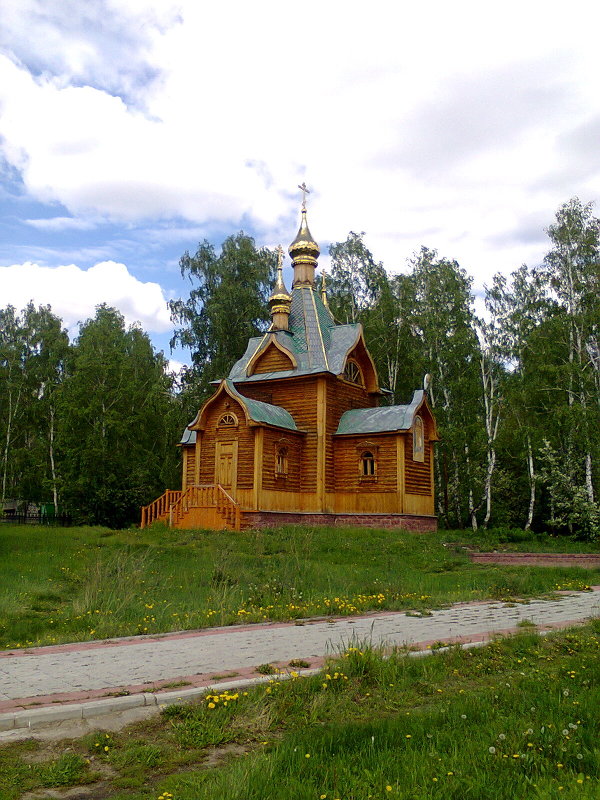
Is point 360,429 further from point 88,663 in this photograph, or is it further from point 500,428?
point 88,663

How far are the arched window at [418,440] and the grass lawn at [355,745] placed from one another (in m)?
18.7

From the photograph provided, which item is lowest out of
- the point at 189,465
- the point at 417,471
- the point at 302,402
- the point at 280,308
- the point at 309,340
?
the point at 417,471

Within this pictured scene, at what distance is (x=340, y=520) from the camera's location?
2370 cm

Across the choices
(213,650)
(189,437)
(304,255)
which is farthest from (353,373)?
(213,650)

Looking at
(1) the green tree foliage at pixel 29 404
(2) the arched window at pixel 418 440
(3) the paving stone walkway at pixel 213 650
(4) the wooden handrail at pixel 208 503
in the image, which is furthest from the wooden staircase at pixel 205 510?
(1) the green tree foliage at pixel 29 404

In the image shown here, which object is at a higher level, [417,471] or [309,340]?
[309,340]

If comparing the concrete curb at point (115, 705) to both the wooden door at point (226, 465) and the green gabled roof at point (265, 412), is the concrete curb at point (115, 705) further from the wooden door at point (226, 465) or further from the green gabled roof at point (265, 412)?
the wooden door at point (226, 465)

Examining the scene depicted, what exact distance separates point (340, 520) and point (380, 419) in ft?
11.8

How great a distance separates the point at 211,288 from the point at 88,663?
30.3 meters

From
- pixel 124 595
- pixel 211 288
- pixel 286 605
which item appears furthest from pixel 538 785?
pixel 211 288

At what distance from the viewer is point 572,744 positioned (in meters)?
3.79

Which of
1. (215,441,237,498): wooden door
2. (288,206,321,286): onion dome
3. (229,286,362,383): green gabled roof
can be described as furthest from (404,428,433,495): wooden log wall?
(288,206,321,286): onion dome

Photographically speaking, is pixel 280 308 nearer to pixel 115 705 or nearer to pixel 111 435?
pixel 111 435

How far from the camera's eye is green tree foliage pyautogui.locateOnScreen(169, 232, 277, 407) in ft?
109
